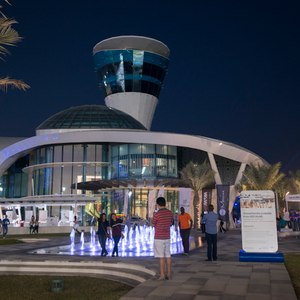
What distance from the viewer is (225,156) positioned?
5800 centimetres

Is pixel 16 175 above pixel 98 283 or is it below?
above

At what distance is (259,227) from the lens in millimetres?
13836

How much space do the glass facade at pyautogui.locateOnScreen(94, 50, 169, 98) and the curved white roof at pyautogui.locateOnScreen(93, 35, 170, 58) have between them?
78cm

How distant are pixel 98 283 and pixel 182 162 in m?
47.1

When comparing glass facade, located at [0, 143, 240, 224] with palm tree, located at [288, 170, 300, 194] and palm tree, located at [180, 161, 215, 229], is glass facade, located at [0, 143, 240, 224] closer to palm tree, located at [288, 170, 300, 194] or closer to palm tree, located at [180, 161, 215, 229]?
palm tree, located at [180, 161, 215, 229]

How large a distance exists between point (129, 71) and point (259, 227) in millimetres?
72068

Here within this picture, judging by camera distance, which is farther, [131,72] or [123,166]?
[131,72]

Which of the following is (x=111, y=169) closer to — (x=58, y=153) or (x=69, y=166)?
(x=69, y=166)

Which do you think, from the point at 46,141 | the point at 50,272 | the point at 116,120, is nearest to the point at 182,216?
the point at 50,272

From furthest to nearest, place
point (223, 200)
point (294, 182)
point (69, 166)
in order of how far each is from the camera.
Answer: point (294, 182)
point (69, 166)
point (223, 200)

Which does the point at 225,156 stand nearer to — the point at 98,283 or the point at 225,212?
Result: the point at 225,212

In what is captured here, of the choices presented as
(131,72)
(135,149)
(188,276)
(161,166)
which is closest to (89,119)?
(135,149)

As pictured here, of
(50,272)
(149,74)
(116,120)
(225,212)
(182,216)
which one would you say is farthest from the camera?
(149,74)

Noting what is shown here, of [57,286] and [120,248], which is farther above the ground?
[57,286]
